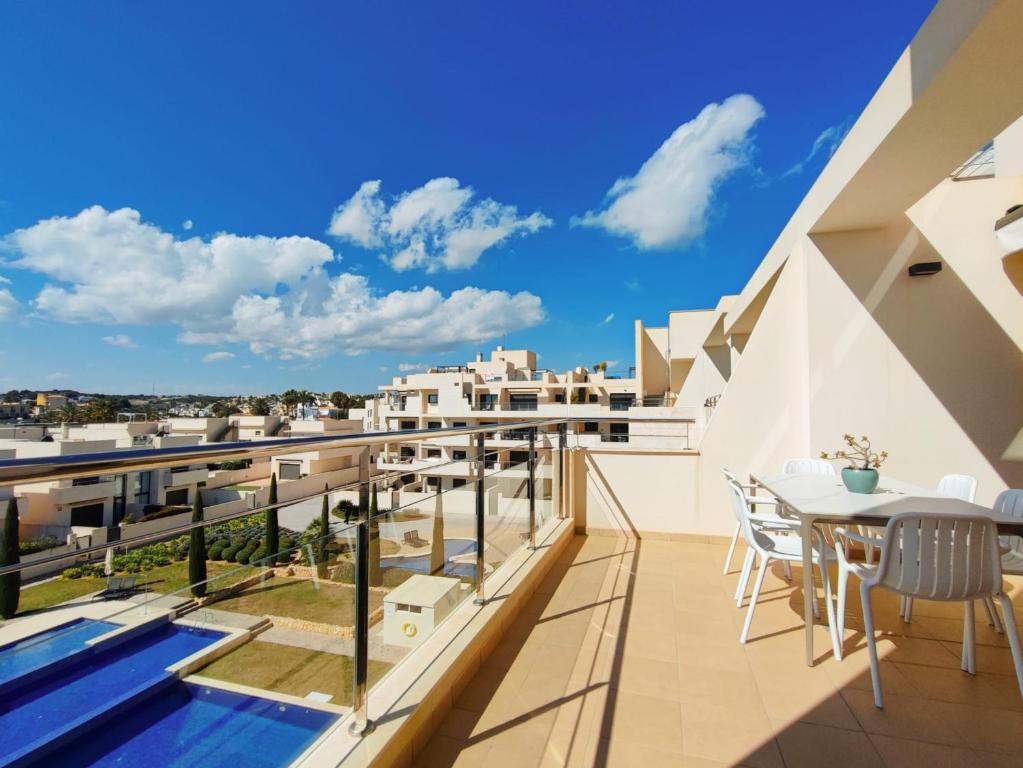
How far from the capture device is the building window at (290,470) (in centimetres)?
136

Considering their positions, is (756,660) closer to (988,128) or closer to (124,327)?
(988,128)

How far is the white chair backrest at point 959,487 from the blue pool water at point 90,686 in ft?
14.2

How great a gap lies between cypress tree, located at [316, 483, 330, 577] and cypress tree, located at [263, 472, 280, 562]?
0.13 metres

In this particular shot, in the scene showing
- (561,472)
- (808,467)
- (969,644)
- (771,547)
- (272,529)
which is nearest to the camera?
(272,529)

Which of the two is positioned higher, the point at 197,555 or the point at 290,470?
the point at 290,470

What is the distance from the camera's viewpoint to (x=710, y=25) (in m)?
7.77

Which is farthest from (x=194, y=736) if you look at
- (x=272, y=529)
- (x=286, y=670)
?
(x=272, y=529)

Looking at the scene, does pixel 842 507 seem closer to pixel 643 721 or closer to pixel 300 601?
pixel 643 721

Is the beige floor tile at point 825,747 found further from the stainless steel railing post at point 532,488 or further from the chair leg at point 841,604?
the stainless steel railing post at point 532,488

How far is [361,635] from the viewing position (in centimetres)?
155

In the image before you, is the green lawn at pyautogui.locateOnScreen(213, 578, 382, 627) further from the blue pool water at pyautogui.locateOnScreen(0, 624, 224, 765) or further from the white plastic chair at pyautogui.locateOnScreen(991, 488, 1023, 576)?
the white plastic chair at pyautogui.locateOnScreen(991, 488, 1023, 576)

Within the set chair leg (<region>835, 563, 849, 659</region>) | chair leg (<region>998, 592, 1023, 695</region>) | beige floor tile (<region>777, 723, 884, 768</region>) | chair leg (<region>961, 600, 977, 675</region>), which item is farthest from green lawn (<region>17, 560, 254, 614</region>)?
chair leg (<region>961, 600, 977, 675</region>)

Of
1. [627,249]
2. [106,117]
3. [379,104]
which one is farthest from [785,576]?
[106,117]

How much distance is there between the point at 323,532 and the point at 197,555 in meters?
0.40
